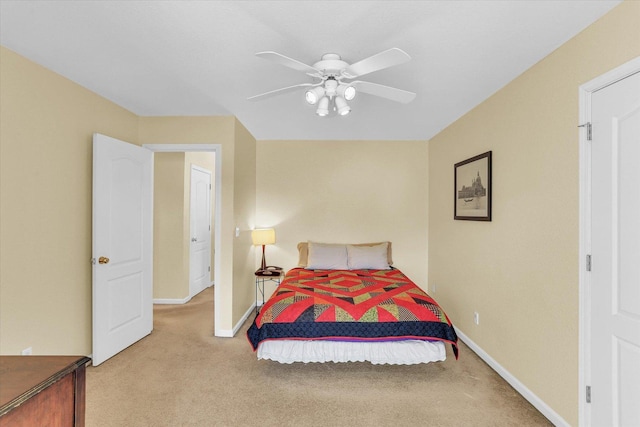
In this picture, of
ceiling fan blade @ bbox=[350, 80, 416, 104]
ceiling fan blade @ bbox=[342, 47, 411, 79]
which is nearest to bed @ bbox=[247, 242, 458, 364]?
ceiling fan blade @ bbox=[350, 80, 416, 104]

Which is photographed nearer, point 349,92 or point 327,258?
point 349,92

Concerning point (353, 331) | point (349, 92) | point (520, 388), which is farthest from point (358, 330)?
point (349, 92)

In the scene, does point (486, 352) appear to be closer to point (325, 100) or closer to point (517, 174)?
point (517, 174)

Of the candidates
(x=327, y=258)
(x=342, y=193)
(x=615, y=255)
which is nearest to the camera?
(x=615, y=255)

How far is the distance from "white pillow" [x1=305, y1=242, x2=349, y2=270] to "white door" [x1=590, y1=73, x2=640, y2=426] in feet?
8.81

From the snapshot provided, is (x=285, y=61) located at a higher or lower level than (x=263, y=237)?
higher

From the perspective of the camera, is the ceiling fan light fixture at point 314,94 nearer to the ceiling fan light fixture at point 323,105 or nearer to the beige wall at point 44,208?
the ceiling fan light fixture at point 323,105

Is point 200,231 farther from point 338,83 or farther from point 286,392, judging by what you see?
point 338,83

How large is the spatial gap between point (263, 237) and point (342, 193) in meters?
1.29

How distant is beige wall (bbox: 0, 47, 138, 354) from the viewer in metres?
2.18

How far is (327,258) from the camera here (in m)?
4.21

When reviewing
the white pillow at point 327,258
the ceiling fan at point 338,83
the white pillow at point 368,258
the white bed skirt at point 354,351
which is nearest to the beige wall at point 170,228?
the white pillow at point 327,258

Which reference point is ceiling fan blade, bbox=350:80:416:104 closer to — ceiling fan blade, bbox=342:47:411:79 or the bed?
ceiling fan blade, bbox=342:47:411:79

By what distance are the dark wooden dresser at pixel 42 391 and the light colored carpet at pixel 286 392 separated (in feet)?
4.13
